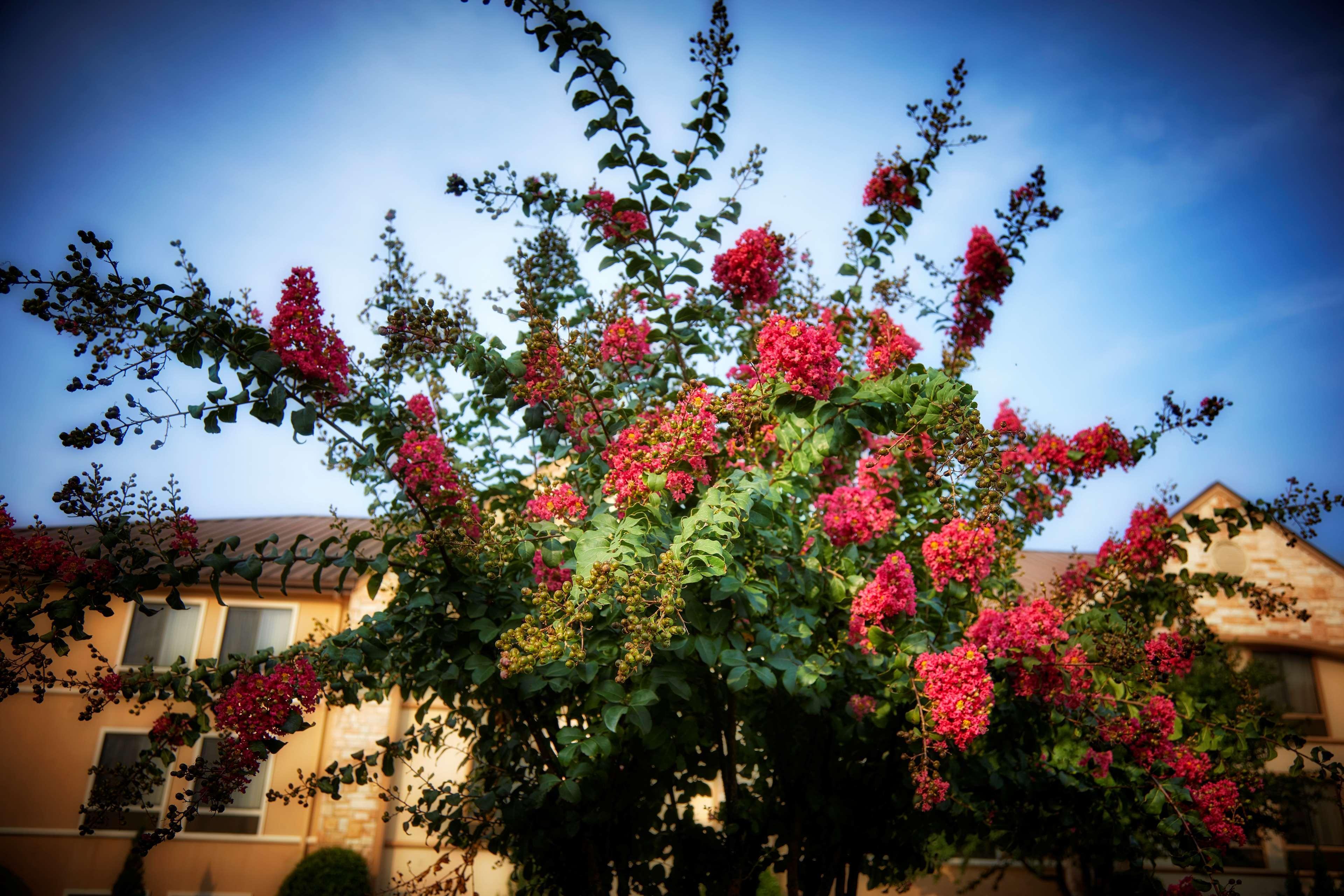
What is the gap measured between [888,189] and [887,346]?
98cm

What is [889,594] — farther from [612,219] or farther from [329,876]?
[329,876]

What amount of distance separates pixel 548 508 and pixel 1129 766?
268cm

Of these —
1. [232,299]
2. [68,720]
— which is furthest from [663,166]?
[68,720]

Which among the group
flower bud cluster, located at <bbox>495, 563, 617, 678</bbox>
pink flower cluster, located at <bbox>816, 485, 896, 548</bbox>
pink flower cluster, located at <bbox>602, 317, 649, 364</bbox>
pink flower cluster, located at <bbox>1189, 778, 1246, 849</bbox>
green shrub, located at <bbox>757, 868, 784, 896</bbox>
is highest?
pink flower cluster, located at <bbox>602, 317, 649, 364</bbox>

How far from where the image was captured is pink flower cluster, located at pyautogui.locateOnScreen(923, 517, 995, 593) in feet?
9.97

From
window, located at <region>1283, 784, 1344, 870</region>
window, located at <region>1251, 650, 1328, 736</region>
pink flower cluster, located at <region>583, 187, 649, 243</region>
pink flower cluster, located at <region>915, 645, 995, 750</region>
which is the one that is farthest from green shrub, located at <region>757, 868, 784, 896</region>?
window, located at <region>1251, 650, 1328, 736</region>

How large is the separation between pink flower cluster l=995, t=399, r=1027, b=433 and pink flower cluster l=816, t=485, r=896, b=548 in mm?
636

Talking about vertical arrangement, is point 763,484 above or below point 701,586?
above

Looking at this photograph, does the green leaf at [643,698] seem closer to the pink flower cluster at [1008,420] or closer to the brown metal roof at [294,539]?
the pink flower cluster at [1008,420]

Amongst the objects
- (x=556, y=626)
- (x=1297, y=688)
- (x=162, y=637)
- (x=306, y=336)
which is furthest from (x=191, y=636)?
(x=1297, y=688)

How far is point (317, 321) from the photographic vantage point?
276 centimetres

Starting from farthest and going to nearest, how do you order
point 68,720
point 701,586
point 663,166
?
1. point 68,720
2. point 663,166
3. point 701,586

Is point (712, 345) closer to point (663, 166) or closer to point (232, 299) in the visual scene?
point (663, 166)

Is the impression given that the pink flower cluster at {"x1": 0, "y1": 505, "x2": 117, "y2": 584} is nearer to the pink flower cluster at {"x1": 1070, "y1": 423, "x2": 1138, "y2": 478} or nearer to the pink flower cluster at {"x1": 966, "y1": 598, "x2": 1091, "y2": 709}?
the pink flower cluster at {"x1": 966, "y1": 598, "x2": 1091, "y2": 709}
